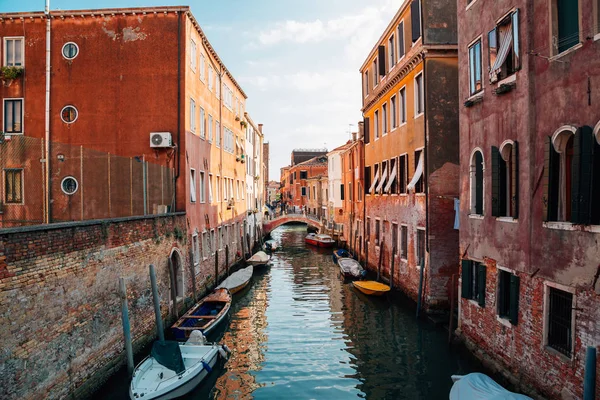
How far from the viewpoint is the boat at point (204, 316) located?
12.8 metres

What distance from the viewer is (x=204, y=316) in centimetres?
1409

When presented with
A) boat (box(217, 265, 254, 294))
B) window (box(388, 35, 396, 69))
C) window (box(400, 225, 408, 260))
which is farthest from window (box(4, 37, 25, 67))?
window (box(400, 225, 408, 260))

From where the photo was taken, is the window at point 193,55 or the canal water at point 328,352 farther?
the window at point 193,55

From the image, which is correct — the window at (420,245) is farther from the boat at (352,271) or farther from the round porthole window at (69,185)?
the round porthole window at (69,185)

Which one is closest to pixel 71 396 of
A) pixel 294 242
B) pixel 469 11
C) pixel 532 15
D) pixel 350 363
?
pixel 350 363

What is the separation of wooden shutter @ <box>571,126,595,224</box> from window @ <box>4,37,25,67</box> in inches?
691

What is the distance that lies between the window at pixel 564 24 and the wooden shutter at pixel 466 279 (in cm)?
529

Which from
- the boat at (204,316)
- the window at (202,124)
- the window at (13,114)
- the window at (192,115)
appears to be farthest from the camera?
the window at (202,124)

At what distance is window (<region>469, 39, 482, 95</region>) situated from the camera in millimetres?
10883

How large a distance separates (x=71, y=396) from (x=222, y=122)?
57.5ft

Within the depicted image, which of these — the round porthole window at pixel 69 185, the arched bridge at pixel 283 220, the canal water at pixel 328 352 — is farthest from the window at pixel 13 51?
the arched bridge at pixel 283 220

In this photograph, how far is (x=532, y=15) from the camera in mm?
8469

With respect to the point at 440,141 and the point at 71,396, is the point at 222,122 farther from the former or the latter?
the point at 71,396

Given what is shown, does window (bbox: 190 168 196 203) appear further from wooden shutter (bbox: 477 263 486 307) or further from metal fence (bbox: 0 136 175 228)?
wooden shutter (bbox: 477 263 486 307)
